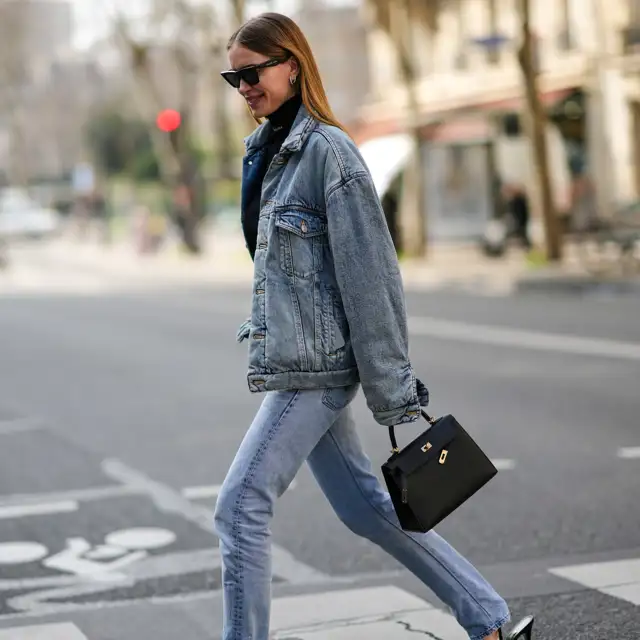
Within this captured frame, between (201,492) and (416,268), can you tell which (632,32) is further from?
(201,492)

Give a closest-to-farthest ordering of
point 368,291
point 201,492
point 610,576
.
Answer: point 368,291
point 610,576
point 201,492

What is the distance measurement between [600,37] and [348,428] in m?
31.8

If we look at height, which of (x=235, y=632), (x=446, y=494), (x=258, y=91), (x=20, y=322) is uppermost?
(x=258, y=91)

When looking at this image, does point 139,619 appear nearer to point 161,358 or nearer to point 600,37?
point 161,358

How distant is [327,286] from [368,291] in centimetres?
12

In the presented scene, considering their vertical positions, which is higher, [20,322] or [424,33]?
[424,33]

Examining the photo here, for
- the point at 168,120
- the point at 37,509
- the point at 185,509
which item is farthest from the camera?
the point at 168,120

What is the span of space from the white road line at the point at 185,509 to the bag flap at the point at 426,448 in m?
1.88

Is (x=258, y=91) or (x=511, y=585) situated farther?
(x=511, y=585)

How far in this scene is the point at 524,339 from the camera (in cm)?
1516

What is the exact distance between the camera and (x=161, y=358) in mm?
14477

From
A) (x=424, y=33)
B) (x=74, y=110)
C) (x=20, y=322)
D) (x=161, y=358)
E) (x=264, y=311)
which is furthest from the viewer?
(x=74, y=110)

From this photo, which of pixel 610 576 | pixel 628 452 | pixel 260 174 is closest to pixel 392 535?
pixel 260 174

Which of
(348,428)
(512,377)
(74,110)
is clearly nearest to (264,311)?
(348,428)
